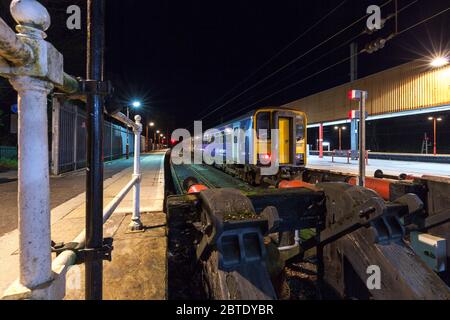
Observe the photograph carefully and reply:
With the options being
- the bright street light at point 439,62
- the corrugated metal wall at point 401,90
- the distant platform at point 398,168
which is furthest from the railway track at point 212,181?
the bright street light at point 439,62

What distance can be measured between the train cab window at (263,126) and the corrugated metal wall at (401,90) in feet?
25.5

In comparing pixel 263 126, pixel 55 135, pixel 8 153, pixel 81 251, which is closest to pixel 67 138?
pixel 55 135

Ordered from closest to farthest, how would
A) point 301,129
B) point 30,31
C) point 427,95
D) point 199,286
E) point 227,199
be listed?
point 30,31 → point 227,199 → point 199,286 → point 301,129 → point 427,95

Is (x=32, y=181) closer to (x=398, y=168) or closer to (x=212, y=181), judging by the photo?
Result: (x=212, y=181)

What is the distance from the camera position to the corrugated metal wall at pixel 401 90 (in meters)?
11.5

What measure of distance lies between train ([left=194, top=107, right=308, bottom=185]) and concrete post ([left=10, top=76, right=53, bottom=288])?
27.3 ft

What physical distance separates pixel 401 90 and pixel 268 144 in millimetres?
8380

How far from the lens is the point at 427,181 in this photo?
3.57 m

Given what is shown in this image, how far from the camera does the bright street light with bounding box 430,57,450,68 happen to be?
1080 centimetres

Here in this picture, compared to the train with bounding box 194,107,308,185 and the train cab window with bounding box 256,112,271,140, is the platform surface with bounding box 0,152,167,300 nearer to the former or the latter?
the train with bounding box 194,107,308,185

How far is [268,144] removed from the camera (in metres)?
10.1
